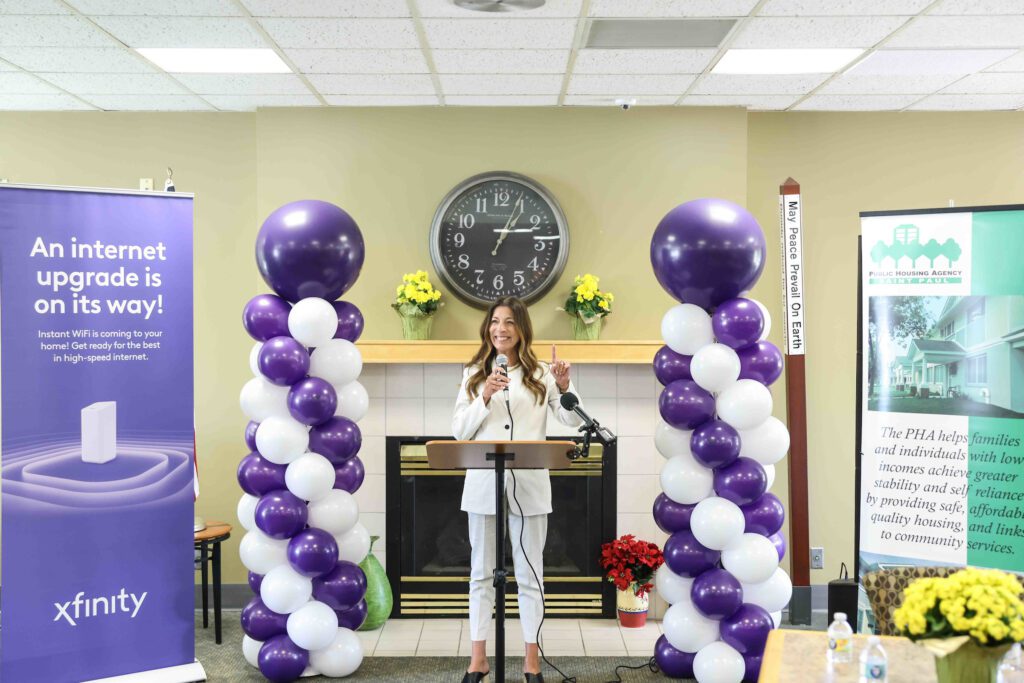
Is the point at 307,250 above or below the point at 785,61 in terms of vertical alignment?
below

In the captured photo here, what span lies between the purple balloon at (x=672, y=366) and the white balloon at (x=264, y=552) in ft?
5.84

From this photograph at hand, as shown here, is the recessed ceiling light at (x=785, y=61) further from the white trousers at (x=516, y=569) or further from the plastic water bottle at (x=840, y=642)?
the plastic water bottle at (x=840, y=642)

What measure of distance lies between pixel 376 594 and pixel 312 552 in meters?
1.00

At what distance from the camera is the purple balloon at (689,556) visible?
372cm

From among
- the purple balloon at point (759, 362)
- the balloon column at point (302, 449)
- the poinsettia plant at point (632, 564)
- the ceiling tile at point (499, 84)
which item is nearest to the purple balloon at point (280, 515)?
the balloon column at point (302, 449)

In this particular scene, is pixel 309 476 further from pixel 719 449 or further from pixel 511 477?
pixel 719 449

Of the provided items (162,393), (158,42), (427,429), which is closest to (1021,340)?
(427,429)

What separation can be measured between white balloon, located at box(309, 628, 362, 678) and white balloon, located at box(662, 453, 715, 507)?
1.55 metres

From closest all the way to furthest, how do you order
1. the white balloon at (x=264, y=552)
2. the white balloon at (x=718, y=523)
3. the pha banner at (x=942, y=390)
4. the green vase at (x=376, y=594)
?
the pha banner at (x=942, y=390)
the white balloon at (x=718, y=523)
the white balloon at (x=264, y=552)
the green vase at (x=376, y=594)

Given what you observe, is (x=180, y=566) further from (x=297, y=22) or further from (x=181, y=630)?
(x=297, y=22)

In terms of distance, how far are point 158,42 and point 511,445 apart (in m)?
2.43

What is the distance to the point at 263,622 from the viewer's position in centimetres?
385

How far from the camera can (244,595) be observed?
5.26m

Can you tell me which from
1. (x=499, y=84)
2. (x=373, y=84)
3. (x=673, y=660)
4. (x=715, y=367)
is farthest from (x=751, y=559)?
(x=373, y=84)
